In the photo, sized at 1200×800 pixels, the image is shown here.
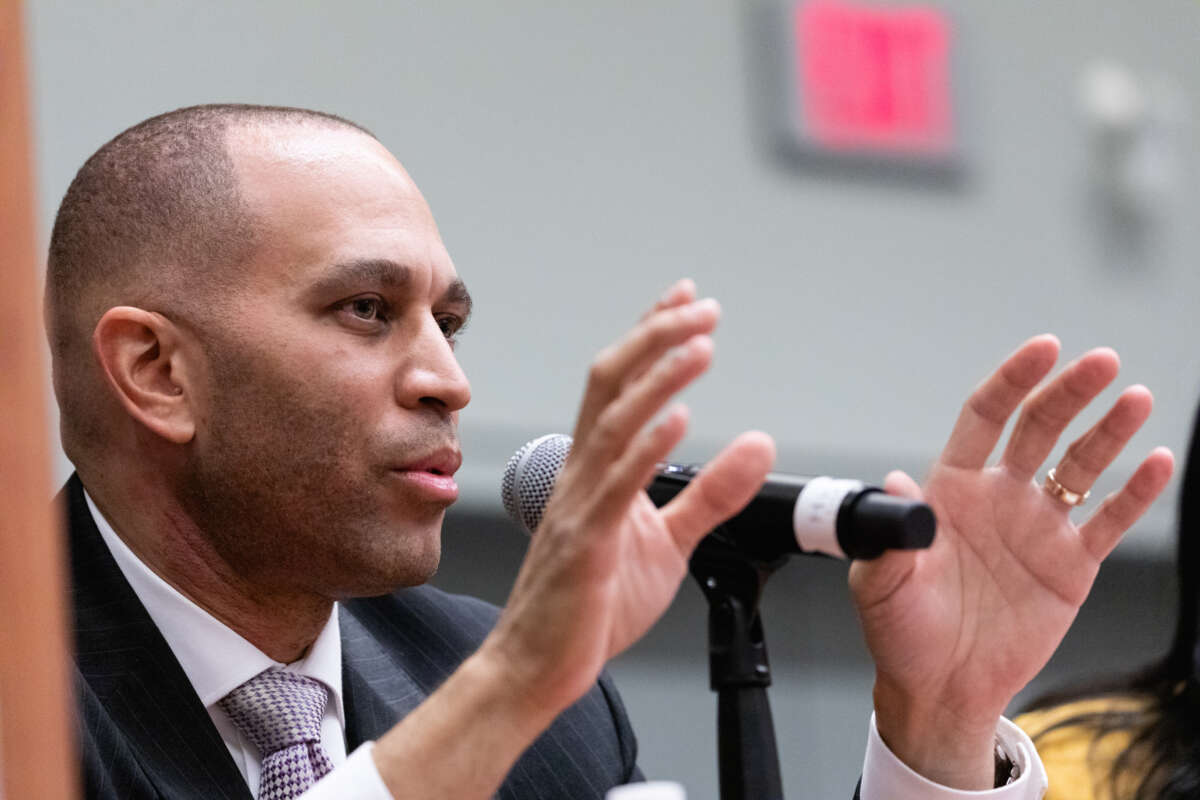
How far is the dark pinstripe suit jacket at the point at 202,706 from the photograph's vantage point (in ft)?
5.13

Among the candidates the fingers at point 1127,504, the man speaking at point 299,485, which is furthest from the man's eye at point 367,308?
the fingers at point 1127,504

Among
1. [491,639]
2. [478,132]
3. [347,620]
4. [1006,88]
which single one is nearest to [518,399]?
[478,132]

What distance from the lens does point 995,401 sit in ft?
5.15

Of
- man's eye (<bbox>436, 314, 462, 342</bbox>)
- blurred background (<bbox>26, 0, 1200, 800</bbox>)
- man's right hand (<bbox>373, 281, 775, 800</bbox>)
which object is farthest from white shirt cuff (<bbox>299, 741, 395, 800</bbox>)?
blurred background (<bbox>26, 0, 1200, 800</bbox>)

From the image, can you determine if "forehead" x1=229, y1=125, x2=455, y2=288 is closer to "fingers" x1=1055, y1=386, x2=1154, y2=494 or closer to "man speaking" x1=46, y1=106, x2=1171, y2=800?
"man speaking" x1=46, y1=106, x2=1171, y2=800

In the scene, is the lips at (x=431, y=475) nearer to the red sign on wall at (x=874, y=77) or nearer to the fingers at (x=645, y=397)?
the fingers at (x=645, y=397)

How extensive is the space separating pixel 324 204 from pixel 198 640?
1.73 ft

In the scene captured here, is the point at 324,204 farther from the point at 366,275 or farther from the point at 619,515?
the point at 619,515

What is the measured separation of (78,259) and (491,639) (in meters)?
0.87

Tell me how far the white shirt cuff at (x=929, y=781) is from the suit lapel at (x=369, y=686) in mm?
572

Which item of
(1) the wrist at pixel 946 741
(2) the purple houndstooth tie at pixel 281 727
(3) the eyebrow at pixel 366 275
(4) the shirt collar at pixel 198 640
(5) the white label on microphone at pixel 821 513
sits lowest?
(1) the wrist at pixel 946 741

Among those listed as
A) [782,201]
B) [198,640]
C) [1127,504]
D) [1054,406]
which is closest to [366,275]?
[198,640]

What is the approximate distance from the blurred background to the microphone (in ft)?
6.52

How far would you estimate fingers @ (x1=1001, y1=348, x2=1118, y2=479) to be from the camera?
1.53m
